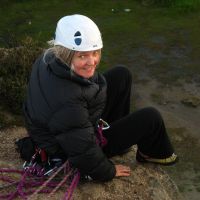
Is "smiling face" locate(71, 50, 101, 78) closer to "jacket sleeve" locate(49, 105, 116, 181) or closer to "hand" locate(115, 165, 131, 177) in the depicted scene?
"jacket sleeve" locate(49, 105, 116, 181)

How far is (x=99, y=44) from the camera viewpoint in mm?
3848

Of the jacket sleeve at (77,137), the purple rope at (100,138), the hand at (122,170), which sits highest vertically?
the jacket sleeve at (77,137)

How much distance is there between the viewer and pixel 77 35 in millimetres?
3748

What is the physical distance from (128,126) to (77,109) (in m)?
0.71

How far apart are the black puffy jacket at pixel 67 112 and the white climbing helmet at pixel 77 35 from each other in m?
0.16

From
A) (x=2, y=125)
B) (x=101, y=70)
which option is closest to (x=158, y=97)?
(x=101, y=70)

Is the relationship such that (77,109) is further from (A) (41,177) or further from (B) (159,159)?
(B) (159,159)

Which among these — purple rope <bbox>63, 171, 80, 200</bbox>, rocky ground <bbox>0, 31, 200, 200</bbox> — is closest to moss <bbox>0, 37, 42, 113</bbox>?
rocky ground <bbox>0, 31, 200, 200</bbox>

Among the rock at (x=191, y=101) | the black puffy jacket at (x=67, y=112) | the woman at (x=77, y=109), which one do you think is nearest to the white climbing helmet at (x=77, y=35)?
the woman at (x=77, y=109)

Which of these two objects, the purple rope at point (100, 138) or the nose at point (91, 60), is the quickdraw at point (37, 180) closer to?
the purple rope at point (100, 138)

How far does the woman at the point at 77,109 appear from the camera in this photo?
12.2 feet

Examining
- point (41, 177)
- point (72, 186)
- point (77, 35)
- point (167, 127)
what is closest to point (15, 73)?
point (167, 127)

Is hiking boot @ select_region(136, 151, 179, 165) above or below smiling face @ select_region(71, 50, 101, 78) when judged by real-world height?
below

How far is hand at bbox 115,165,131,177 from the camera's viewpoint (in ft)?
14.6
